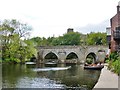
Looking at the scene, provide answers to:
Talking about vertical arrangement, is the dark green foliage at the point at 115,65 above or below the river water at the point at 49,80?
above

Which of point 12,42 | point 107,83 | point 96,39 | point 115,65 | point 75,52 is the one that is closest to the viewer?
point 107,83

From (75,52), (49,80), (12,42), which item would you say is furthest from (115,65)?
(75,52)

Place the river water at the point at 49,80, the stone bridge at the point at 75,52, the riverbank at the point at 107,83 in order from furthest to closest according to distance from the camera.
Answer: the stone bridge at the point at 75,52
the river water at the point at 49,80
the riverbank at the point at 107,83

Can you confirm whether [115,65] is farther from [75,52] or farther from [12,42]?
[75,52]

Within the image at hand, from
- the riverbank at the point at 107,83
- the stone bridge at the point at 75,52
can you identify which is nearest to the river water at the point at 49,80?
the riverbank at the point at 107,83

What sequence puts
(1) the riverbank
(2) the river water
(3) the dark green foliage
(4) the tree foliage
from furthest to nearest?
(4) the tree foliage
(3) the dark green foliage
(2) the river water
(1) the riverbank

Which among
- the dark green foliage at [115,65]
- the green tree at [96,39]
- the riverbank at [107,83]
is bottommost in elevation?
the riverbank at [107,83]

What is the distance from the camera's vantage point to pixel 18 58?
53.9 m

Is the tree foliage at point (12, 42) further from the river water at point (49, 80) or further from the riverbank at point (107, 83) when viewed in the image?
the riverbank at point (107, 83)

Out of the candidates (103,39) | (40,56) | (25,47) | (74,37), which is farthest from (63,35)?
(25,47)

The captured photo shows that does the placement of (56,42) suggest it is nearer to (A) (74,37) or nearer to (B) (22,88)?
(A) (74,37)

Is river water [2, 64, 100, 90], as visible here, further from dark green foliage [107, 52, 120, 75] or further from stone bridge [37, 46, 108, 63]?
stone bridge [37, 46, 108, 63]

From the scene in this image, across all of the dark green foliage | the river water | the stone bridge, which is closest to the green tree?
the stone bridge

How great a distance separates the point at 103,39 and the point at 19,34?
4646 centimetres
